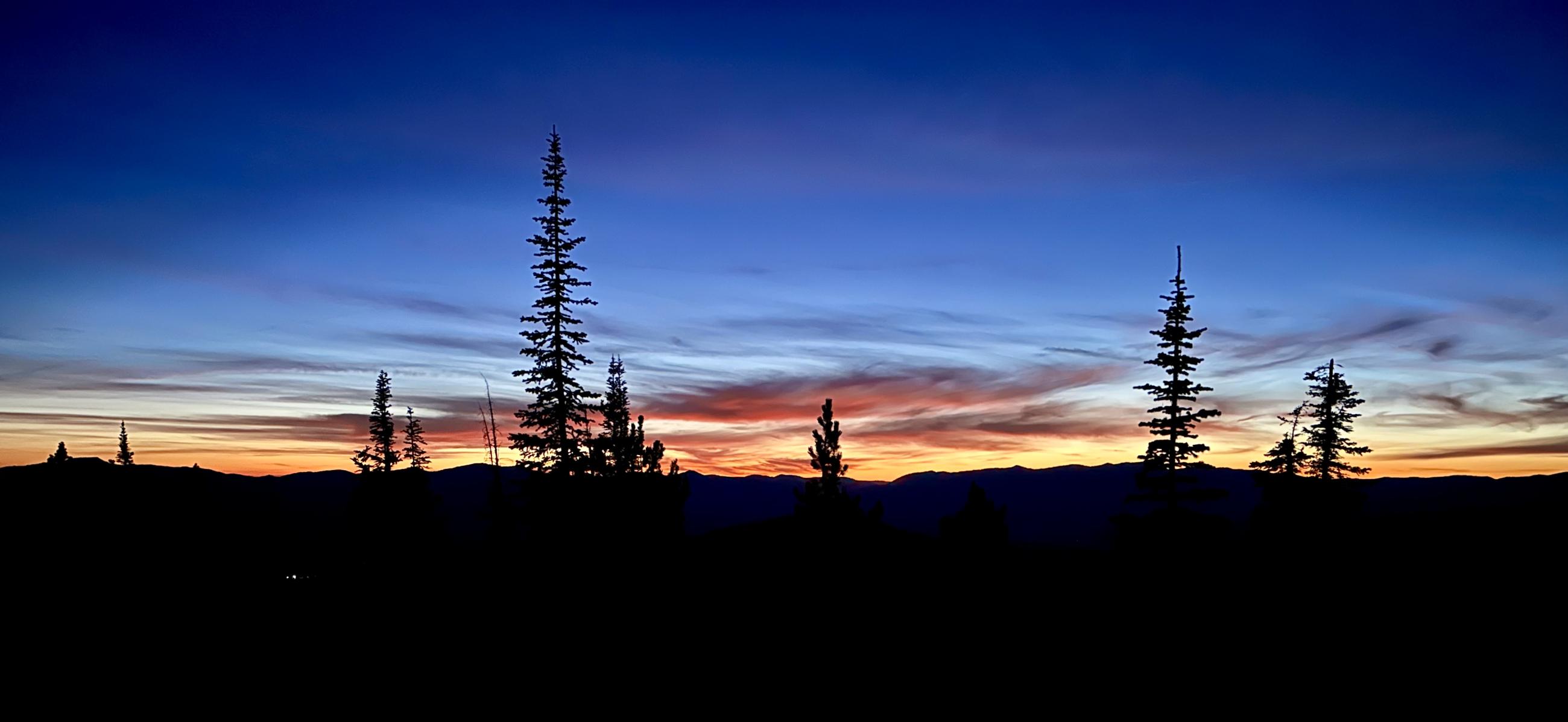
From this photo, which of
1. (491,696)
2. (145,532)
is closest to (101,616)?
(145,532)

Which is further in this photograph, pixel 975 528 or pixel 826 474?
pixel 826 474

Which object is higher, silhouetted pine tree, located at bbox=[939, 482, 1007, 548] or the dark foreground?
silhouetted pine tree, located at bbox=[939, 482, 1007, 548]

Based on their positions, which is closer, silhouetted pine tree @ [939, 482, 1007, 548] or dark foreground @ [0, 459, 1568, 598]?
dark foreground @ [0, 459, 1568, 598]

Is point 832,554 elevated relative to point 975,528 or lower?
lower

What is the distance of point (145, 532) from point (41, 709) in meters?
17.8

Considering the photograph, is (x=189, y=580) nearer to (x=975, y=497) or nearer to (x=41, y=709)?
(x=41, y=709)

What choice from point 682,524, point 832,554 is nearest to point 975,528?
point 832,554

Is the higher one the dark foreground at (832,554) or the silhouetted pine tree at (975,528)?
the silhouetted pine tree at (975,528)

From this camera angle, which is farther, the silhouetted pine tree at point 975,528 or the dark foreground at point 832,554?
the silhouetted pine tree at point 975,528

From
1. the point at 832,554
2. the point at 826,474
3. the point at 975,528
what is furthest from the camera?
Result: the point at 826,474

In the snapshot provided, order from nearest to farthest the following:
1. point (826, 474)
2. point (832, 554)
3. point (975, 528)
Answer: point (975, 528) → point (832, 554) → point (826, 474)

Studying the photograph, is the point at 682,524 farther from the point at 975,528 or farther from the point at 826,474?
the point at 975,528

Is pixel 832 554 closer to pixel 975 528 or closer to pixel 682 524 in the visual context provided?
pixel 975 528

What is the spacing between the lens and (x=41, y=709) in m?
15.8
